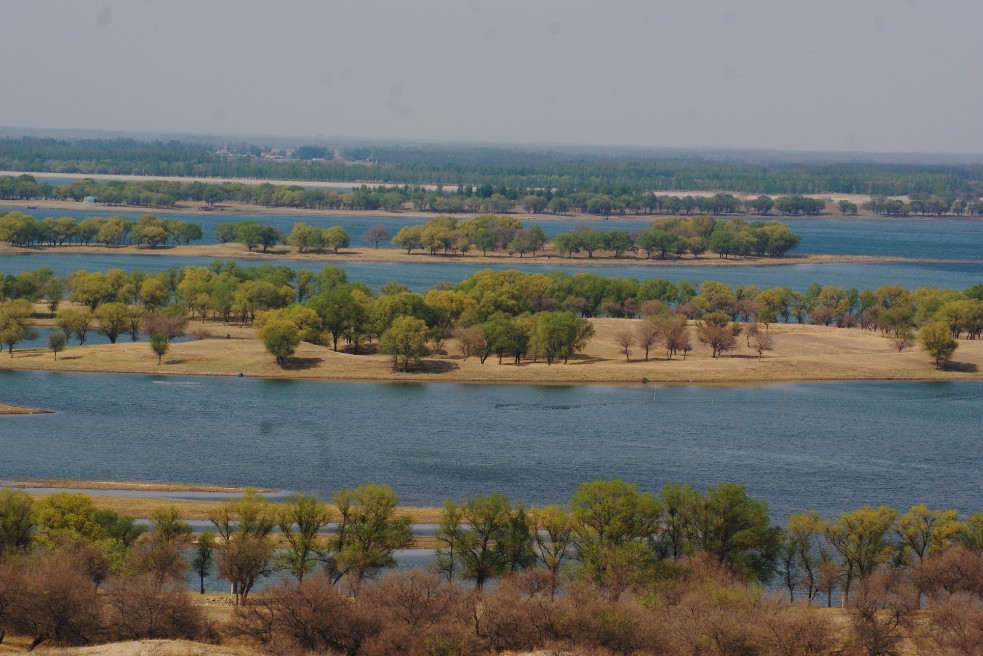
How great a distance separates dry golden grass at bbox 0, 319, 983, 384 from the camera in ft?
215

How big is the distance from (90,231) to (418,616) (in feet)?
351

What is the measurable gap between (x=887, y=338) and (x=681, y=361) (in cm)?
1586

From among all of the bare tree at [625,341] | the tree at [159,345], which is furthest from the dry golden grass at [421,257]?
the tree at [159,345]

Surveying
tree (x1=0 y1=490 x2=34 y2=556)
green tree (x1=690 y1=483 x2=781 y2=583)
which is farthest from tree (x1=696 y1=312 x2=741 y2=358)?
tree (x1=0 y1=490 x2=34 y2=556)

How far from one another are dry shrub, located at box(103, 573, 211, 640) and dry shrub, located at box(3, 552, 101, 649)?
468 millimetres

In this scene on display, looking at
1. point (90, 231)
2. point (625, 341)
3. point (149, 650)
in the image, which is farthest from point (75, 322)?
point (90, 231)

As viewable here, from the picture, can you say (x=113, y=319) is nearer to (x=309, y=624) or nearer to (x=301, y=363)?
(x=301, y=363)

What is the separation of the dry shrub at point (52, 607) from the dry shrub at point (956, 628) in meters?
17.7

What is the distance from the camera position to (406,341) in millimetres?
65938

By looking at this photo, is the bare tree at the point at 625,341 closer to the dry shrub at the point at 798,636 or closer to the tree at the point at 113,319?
the tree at the point at 113,319

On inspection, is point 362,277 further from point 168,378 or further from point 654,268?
point 168,378

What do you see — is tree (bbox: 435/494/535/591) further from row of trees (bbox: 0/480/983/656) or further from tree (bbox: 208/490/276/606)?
tree (bbox: 208/490/276/606)

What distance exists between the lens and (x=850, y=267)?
427 feet

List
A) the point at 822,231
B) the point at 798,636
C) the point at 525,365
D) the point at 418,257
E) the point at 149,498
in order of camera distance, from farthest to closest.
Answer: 1. the point at 822,231
2. the point at 418,257
3. the point at 525,365
4. the point at 149,498
5. the point at 798,636
